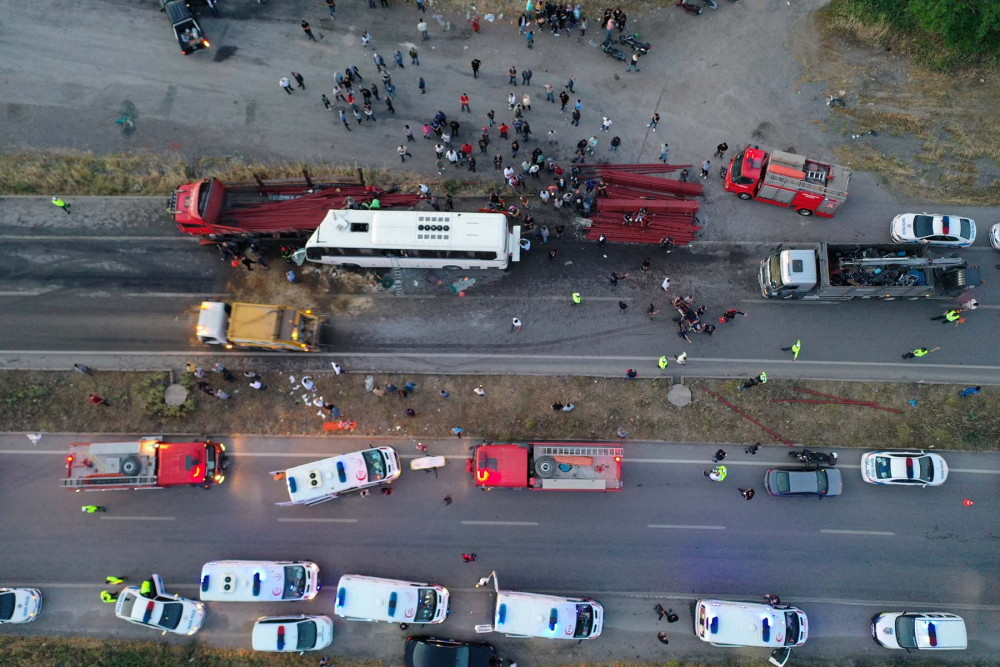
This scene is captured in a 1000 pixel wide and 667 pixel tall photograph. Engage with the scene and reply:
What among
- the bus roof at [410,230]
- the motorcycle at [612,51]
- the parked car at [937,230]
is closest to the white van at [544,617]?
the bus roof at [410,230]

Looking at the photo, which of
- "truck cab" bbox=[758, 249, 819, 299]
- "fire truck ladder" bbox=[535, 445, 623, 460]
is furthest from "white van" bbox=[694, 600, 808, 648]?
"truck cab" bbox=[758, 249, 819, 299]

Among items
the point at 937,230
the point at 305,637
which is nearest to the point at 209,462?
the point at 305,637

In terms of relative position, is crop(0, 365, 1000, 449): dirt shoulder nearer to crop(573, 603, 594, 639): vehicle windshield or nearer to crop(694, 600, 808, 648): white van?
crop(694, 600, 808, 648): white van

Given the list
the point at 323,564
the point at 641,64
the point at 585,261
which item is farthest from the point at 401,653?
the point at 641,64

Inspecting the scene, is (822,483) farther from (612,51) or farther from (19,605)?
(19,605)

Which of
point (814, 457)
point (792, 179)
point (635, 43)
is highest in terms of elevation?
point (635, 43)

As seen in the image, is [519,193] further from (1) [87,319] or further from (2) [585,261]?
(1) [87,319]
